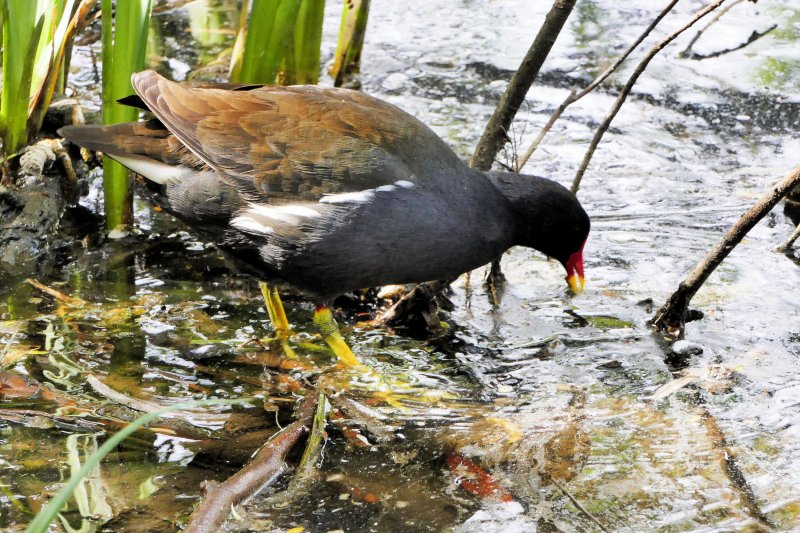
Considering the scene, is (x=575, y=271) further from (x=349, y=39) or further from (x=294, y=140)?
(x=349, y=39)

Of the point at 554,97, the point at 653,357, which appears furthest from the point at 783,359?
the point at 554,97

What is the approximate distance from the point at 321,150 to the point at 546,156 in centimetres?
209

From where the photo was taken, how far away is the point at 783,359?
3.27 m

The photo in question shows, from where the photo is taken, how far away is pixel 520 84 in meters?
3.72

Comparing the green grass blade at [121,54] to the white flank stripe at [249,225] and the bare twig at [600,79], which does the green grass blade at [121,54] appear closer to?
the white flank stripe at [249,225]

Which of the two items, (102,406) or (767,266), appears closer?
(102,406)

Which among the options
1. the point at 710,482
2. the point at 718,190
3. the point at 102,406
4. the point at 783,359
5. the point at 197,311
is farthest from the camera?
the point at 718,190

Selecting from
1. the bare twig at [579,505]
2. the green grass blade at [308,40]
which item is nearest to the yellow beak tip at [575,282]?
the bare twig at [579,505]

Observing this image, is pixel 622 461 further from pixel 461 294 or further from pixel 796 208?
pixel 796 208

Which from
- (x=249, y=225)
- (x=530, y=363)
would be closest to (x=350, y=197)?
(x=249, y=225)

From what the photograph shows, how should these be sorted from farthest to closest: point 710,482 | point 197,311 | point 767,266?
point 767,266 < point 197,311 < point 710,482

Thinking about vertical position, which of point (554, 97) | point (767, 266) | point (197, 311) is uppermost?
point (554, 97)

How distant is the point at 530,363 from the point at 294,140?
3.91ft

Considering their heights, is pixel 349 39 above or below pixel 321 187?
above
